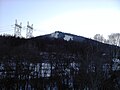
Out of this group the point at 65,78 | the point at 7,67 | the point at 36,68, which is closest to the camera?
the point at 7,67

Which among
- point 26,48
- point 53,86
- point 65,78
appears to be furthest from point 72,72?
Answer: point 26,48

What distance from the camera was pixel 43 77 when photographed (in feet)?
21.9

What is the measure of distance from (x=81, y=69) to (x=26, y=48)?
8.02 ft

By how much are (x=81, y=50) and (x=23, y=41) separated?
7.79 feet

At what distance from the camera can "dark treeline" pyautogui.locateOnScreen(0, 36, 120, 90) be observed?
6059 mm

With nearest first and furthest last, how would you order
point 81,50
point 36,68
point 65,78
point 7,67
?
point 7,67 < point 36,68 < point 65,78 < point 81,50

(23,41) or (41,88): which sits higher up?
(23,41)

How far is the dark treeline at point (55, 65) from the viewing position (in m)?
6.06

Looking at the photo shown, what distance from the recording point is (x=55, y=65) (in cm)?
702

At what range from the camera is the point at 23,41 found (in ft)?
22.2

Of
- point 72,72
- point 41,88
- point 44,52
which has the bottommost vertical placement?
point 41,88

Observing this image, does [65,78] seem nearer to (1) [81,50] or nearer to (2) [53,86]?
(2) [53,86]

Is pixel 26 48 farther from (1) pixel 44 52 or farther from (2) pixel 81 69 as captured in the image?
(2) pixel 81 69

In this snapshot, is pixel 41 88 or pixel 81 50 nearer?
pixel 41 88
